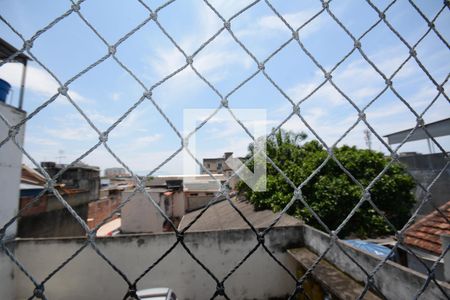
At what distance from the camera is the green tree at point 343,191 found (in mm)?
6094

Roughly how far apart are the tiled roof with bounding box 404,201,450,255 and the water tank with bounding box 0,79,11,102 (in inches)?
258

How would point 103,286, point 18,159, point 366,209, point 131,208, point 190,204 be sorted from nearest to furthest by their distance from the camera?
point 18,159 → point 103,286 → point 366,209 → point 131,208 → point 190,204

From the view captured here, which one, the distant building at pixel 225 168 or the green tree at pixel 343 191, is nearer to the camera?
the distant building at pixel 225 168

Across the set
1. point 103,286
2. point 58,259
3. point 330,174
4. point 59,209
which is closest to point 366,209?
point 330,174

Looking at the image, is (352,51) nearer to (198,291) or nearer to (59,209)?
(198,291)

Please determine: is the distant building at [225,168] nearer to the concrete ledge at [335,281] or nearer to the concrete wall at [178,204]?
the concrete ledge at [335,281]

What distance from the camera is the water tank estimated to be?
2834 mm

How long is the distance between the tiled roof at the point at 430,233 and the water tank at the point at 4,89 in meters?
6.54

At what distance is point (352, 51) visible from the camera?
104 centimetres

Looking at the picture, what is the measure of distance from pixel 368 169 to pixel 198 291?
19.9 feet

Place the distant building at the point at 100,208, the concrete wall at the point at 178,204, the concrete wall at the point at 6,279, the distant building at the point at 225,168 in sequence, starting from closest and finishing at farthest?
the distant building at the point at 225,168
the concrete wall at the point at 6,279
the distant building at the point at 100,208
the concrete wall at the point at 178,204

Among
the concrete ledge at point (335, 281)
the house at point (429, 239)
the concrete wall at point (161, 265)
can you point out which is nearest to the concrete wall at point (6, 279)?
the concrete wall at point (161, 265)

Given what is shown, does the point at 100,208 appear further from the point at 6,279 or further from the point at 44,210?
the point at 6,279

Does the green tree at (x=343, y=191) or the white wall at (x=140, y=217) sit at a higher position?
the green tree at (x=343, y=191)
